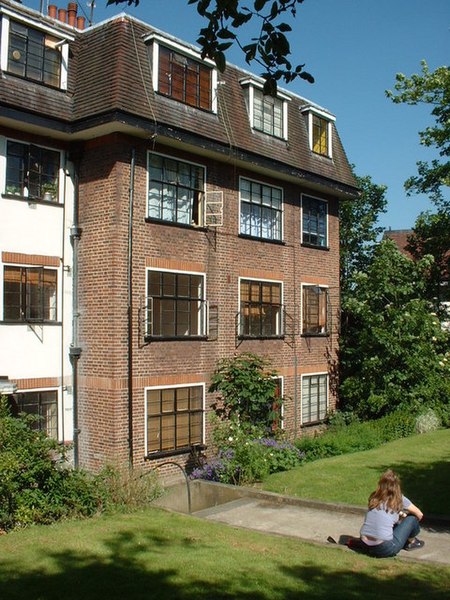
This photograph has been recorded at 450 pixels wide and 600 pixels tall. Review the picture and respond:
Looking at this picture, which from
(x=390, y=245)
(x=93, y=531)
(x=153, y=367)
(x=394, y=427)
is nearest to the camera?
(x=93, y=531)

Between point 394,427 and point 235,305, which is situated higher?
point 235,305

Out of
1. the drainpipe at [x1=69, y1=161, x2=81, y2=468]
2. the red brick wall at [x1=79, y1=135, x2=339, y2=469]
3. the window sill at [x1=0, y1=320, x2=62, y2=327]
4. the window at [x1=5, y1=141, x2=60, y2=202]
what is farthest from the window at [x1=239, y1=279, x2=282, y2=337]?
the window at [x1=5, y1=141, x2=60, y2=202]

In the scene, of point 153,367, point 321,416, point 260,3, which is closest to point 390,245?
point 321,416

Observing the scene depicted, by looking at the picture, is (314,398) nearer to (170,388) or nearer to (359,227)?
(170,388)

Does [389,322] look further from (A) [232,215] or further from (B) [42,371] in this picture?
(B) [42,371]

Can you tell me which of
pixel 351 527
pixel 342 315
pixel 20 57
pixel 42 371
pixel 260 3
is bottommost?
pixel 351 527

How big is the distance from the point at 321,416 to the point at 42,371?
10.1 metres

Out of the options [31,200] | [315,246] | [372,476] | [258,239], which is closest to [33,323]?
[31,200]

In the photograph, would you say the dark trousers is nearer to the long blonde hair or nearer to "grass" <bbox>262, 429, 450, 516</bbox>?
the long blonde hair

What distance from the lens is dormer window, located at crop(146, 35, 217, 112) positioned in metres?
17.2

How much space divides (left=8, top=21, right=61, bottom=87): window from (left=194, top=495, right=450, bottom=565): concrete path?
10.6 m

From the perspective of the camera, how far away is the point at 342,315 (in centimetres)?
2509

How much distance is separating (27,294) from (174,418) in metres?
4.73

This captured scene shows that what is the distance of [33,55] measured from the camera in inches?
637
